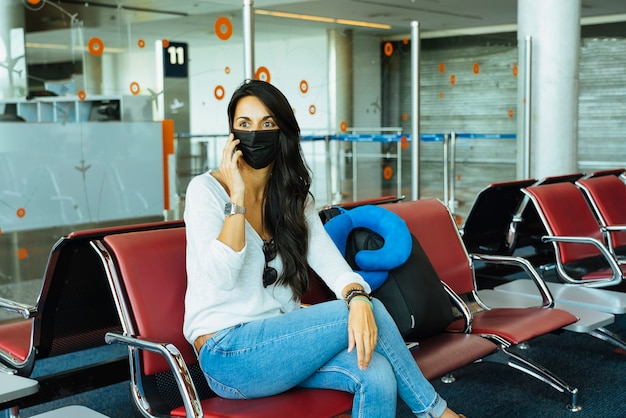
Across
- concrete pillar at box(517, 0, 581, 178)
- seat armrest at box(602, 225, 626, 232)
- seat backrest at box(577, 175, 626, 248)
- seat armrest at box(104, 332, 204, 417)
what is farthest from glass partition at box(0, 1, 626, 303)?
seat armrest at box(104, 332, 204, 417)

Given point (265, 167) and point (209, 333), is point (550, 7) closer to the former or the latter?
point (265, 167)

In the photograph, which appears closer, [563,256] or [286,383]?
[286,383]

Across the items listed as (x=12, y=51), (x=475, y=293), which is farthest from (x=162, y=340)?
(x=12, y=51)

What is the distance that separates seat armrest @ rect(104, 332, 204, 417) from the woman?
86 millimetres

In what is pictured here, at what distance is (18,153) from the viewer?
4.36 m

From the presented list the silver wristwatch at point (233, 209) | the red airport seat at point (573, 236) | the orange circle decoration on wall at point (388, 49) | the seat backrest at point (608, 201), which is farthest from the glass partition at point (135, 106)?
the silver wristwatch at point (233, 209)

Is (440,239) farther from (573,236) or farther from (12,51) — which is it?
(12,51)

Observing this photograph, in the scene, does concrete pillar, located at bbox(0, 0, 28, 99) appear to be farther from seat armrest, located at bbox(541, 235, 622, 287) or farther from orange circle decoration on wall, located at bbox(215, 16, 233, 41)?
seat armrest, located at bbox(541, 235, 622, 287)

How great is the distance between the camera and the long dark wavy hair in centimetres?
233

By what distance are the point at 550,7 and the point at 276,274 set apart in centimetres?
496

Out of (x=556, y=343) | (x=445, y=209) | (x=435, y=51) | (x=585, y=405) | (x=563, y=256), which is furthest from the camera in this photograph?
(x=435, y=51)

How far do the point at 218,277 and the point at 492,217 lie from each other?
266cm

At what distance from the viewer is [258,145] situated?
2.32m

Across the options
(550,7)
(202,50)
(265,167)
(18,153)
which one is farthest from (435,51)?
(265,167)
